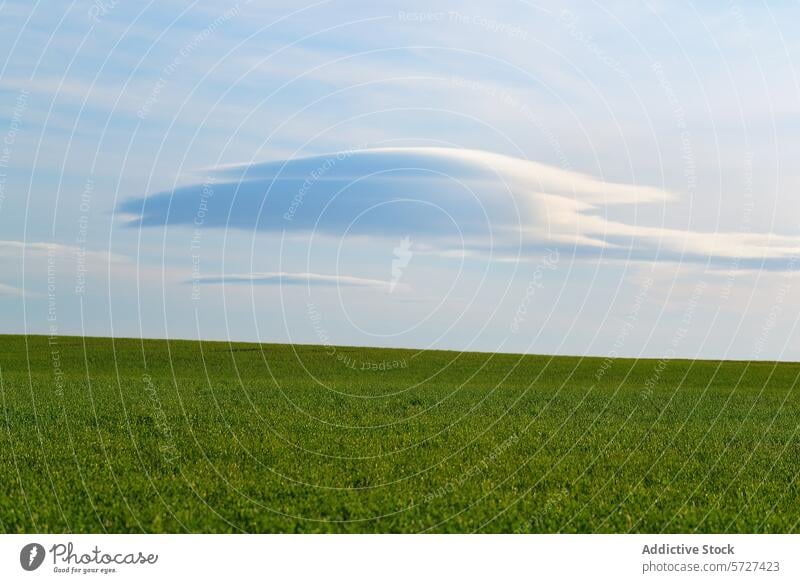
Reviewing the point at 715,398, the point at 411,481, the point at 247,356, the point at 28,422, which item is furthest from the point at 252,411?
the point at 247,356

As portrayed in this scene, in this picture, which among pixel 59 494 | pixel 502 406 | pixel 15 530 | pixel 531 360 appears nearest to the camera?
pixel 15 530

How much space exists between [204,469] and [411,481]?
17.7 feet

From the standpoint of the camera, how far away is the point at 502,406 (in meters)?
41.7

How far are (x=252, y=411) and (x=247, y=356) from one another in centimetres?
4112

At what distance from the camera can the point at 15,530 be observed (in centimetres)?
1678

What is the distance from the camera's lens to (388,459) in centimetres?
2417

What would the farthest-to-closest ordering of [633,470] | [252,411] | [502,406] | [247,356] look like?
1. [247,356]
2. [502,406]
3. [252,411]
4. [633,470]

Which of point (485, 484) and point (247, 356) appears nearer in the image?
point (485, 484)

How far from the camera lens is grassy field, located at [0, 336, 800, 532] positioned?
18094mm

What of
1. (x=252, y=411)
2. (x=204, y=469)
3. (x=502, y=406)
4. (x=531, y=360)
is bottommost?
(x=531, y=360)

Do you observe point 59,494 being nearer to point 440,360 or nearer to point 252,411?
point 252,411

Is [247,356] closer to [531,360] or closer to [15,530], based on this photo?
[531,360]

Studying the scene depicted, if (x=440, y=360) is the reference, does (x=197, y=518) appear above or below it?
above

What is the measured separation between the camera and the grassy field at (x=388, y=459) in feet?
59.4
